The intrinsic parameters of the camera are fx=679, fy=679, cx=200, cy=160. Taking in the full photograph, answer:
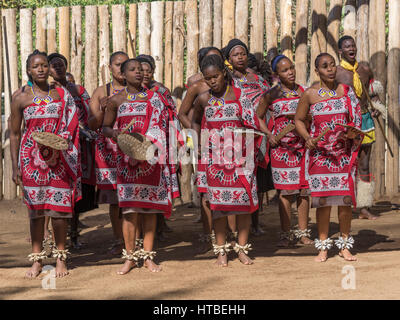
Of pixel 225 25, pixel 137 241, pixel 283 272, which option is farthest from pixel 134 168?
pixel 225 25

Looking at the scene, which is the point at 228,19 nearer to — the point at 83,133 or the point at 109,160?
the point at 83,133

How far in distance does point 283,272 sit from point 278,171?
146cm

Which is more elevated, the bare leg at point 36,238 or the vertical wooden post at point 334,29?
the vertical wooden post at point 334,29

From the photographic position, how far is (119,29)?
1045cm

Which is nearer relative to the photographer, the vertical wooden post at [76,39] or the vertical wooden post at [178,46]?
the vertical wooden post at [178,46]

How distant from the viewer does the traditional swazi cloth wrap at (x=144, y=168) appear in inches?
240

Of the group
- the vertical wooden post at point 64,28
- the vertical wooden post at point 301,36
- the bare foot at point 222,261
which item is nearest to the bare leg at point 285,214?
the bare foot at point 222,261

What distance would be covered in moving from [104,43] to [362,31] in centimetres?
390

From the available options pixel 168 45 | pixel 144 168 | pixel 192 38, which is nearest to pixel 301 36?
pixel 192 38

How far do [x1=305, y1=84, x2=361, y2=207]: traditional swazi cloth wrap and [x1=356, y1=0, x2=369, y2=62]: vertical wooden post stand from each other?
3453 millimetres

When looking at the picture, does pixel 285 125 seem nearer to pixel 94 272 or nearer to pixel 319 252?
pixel 319 252

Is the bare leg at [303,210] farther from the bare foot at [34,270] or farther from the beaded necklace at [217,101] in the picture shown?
the bare foot at [34,270]

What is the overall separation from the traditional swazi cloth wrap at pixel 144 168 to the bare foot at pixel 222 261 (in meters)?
0.65

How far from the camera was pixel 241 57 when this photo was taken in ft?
23.6
